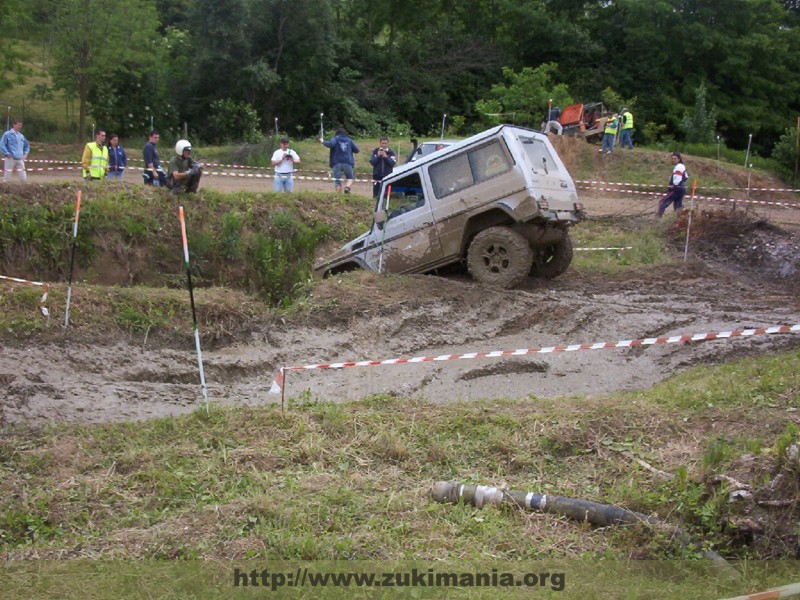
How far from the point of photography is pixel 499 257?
1388 cm

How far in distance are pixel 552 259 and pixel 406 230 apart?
106 inches

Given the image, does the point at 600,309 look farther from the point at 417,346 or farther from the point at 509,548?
the point at 509,548

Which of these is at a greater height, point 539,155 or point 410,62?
point 410,62

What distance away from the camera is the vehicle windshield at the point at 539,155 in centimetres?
1377

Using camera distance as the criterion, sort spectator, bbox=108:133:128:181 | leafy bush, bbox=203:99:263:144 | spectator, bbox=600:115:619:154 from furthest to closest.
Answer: leafy bush, bbox=203:99:263:144, spectator, bbox=600:115:619:154, spectator, bbox=108:133:128:181

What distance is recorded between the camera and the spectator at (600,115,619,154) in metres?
28.4

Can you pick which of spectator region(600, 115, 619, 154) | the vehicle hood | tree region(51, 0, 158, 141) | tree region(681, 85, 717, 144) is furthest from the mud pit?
tree region(681, 85, 717, 144)

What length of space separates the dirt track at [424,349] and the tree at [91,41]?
811 inches

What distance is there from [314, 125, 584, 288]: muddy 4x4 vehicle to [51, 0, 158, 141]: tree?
1989cm

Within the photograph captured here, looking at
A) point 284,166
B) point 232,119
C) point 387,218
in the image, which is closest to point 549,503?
point 387,218

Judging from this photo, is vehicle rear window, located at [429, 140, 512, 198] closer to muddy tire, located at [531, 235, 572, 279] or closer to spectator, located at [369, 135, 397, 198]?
muddy tire, located at [531, 235, 572, 279]

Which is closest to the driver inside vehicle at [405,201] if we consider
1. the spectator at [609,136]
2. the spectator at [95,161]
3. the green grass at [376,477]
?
the green grass at [376,477]

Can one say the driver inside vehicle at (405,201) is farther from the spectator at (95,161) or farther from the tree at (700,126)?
the tree at (700,126)

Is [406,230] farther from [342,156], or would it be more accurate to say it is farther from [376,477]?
[376,477]
